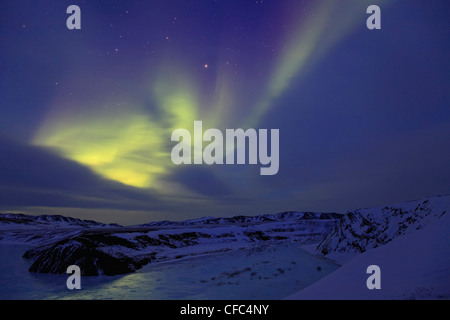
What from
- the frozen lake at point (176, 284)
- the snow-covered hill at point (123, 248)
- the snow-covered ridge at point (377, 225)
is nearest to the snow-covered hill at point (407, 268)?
the snow-covered ridge at point (377, 225)

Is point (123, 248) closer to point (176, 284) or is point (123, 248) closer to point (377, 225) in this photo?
point (176, 284)

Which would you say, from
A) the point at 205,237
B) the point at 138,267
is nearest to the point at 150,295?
the point at 138,267

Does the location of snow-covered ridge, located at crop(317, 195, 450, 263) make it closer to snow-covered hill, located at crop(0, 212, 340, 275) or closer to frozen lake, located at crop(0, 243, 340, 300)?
frozen lake, located at crop(0, 243, 340, 300)

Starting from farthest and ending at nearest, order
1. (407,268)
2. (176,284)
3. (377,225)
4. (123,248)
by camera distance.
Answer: (123,248) < (377,225) < (176,284) < (407,268)

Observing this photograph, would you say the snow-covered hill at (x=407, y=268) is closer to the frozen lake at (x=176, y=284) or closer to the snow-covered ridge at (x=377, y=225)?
the snow-covered ridge at (x=377, y=225)

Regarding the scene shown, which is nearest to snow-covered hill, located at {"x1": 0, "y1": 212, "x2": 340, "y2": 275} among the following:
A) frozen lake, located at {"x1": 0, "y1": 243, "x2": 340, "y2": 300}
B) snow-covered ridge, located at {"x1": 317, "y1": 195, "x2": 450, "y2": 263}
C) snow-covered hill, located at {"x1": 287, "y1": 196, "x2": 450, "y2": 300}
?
frozen lake, located at {"x1": 0, "y1": 243, "x2": 340, "y2": 300}

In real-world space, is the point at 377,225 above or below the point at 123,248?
above

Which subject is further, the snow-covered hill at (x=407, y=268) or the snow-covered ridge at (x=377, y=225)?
the snow-covered ridge at (x=377, y=225)

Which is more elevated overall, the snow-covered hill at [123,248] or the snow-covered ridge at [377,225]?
the snow-covered ridge at [377,225]

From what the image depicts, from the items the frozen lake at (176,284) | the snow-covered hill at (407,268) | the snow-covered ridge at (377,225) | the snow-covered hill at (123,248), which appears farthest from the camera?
the snow-covered hill at (123,248)

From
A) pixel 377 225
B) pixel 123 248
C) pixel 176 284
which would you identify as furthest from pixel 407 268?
pixel 123 248

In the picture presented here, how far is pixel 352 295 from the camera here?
1144 cm

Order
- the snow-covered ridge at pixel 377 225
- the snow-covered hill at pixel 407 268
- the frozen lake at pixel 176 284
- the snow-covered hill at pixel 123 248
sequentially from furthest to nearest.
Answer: the snow-covered hill at pixel 123 248 < the snow-covered ridge at pixel 377 225 < the frozen lake at pixel 176 284 < the snow-covered hill at pixel 407 268
